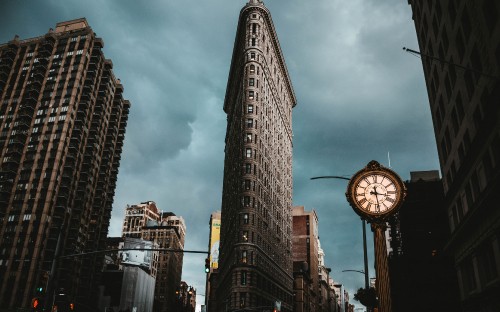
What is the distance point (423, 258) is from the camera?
55.1 meters

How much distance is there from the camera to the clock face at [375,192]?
7.97m

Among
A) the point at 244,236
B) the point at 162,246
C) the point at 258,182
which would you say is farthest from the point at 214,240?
the point at 244,236

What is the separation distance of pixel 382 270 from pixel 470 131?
25.3 m

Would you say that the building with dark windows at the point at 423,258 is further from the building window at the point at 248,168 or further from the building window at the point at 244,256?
the building window at the point at 248,168

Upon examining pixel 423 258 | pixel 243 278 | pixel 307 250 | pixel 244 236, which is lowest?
pixel 243 278

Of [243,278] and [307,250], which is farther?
[307,250]

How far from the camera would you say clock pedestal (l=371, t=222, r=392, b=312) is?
679 centimetres

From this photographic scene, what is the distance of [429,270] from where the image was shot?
53.6 meters

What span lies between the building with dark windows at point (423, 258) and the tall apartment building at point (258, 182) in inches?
1102

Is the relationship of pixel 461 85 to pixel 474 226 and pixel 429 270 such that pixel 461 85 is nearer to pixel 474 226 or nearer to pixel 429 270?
pixel 474 226

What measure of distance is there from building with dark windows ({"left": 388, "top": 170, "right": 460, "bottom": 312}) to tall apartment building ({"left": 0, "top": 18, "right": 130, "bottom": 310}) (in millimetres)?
64261

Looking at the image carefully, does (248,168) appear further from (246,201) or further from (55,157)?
(55,157)

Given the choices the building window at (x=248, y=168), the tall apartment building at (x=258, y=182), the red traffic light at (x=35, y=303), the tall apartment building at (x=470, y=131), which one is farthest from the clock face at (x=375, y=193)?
the building window at (x=248, y=168)

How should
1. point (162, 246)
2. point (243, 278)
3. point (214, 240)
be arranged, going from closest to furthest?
point (243, 278), point (214, 240), point (162, 246)
